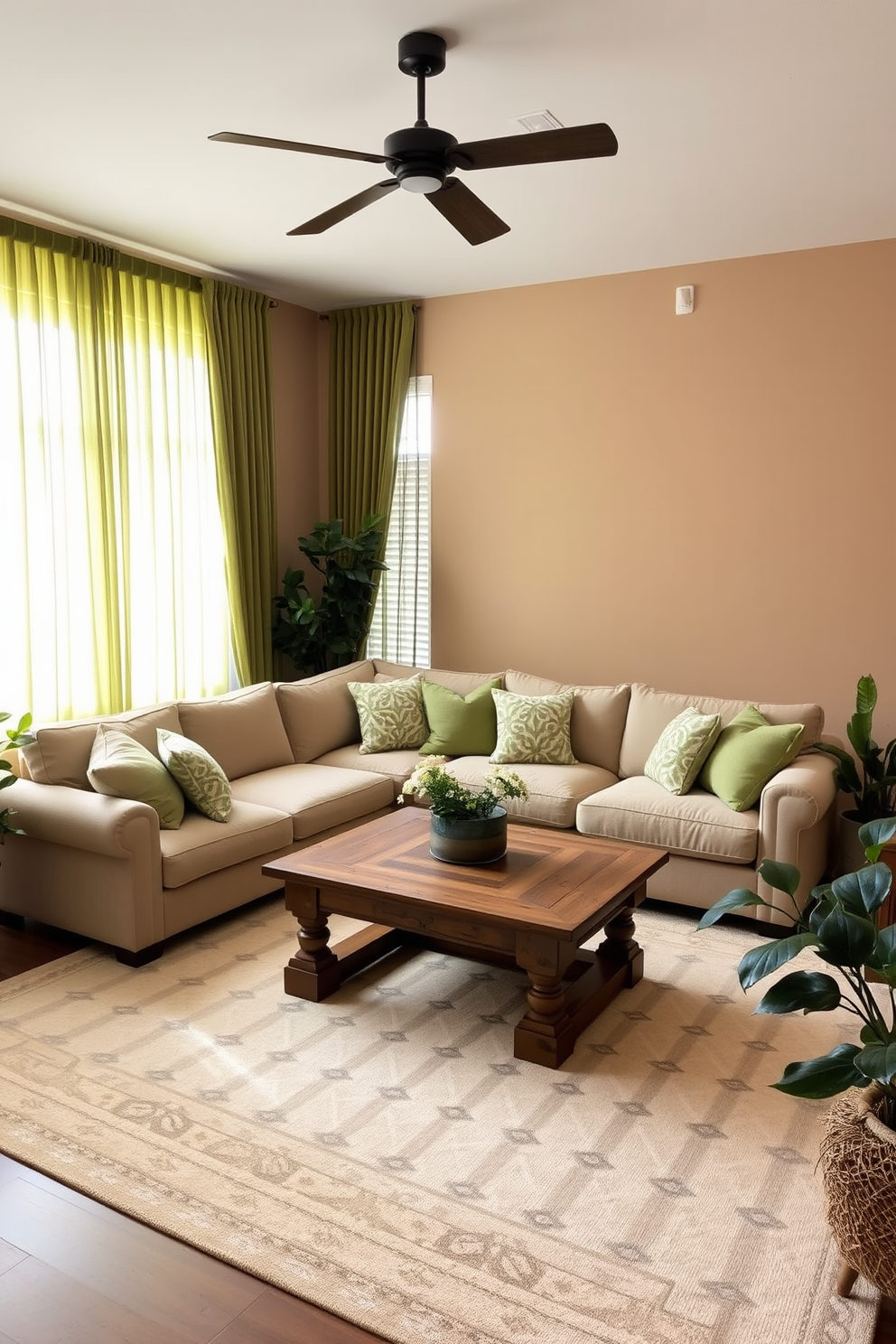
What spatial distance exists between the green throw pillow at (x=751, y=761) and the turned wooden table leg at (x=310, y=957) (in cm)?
190

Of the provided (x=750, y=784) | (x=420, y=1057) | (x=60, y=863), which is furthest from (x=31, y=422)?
(x=750, y=784)

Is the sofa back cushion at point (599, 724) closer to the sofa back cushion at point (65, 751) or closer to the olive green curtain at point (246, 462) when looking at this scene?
the olive green curtain at point (246, 462)

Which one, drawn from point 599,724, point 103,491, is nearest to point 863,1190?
point 599,724

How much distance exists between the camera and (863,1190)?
1972 millimetres

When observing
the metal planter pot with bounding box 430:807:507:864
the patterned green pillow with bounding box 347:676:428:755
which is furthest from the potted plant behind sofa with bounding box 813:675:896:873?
the patterned green pillow with bounding box 347:676:428:755

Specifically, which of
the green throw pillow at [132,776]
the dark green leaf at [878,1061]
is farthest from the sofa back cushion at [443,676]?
the dark green leaf at [878,1061]

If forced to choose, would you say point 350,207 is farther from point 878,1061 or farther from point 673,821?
point 878,1061

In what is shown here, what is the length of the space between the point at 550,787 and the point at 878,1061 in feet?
9.90

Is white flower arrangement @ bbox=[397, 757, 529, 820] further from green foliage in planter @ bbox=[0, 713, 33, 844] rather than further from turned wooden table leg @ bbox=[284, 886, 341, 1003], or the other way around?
green foliage in planter @ bbox=[0, 713, 33, 844]

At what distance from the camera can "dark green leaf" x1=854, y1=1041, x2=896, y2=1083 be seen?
70.0 inches

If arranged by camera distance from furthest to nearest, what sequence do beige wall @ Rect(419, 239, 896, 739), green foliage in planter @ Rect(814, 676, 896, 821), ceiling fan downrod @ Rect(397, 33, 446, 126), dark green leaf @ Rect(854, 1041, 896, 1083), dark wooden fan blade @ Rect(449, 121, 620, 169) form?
beige wall @ Rect(419, 239, 896, 739), green foliage in planter @ Rect(814, 676, 896, 821), ceiling fan downrod @ Rect(397, 33, 446, 126), dark wooden fan blade @ Rect(449, 121, 620, 169), dark green leaf @ Rect(854, 1041, 896, 1083)

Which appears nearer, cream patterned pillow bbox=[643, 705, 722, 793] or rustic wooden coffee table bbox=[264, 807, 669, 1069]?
rustic wooden coffee table bbox=[264, 807, 669, 1069]

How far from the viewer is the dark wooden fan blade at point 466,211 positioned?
10.1 ft

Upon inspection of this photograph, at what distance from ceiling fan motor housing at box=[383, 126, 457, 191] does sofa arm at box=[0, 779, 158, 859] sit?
2.39 m
